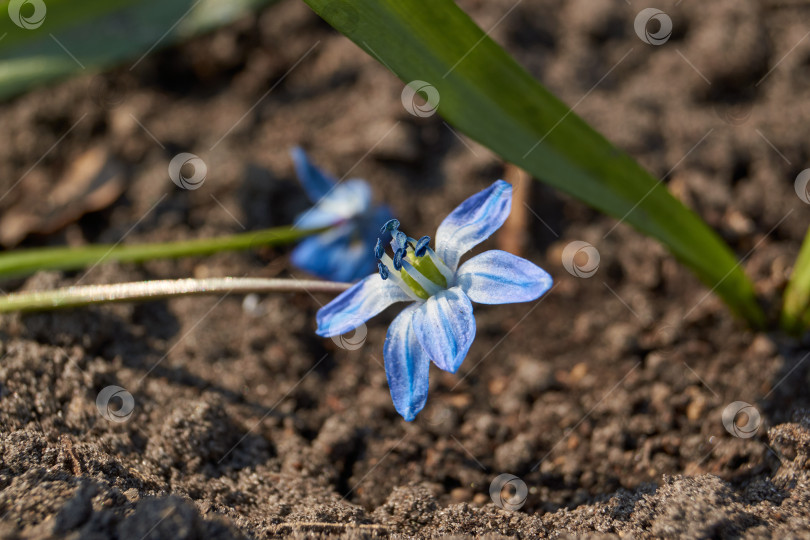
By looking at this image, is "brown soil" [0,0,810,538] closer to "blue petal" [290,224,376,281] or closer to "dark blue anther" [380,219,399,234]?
"blue petal" [290,224,376,281]

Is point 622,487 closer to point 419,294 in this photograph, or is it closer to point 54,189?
point 419,294

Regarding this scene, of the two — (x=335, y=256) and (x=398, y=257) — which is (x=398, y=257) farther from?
(x=335, y=256)

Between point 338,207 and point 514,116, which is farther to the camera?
point 338,207

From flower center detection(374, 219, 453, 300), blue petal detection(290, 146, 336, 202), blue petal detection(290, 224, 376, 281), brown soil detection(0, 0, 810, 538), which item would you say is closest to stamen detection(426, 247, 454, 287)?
flower center detection(374, 219, 453, 300)

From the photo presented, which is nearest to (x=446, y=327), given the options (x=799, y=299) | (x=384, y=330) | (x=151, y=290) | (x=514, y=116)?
(x=514, y=116)

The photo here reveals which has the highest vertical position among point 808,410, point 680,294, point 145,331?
point 145,331

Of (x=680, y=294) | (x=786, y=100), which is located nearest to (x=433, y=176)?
(x=680, y=294)

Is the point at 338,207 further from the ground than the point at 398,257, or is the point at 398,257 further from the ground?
the point at 338,207
